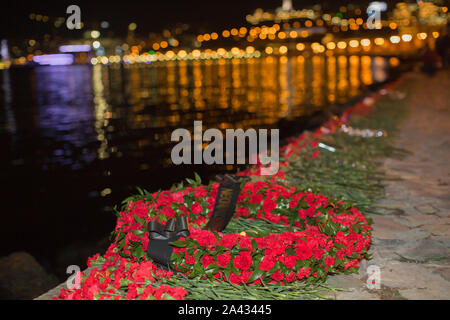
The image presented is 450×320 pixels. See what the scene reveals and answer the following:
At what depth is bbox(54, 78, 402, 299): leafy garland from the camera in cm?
423

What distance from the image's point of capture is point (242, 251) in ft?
14.4

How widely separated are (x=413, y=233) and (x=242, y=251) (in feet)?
8.33

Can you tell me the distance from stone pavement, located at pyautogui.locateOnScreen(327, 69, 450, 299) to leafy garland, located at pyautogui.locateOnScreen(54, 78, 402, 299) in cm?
29

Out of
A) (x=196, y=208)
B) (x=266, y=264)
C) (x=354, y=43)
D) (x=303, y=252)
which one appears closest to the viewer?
(x=266, y=264)

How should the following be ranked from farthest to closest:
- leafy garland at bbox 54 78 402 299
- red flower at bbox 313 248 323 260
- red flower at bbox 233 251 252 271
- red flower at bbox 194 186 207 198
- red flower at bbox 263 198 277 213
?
1. red flower at bbox 194 186 207 198
2. red flower at bbox 263 198 277 213
3. red flower at bbox 313 248 323 260
4. red flower at bbox 233 251 252 271
5. leafy garland at bbox 54 78 402 299

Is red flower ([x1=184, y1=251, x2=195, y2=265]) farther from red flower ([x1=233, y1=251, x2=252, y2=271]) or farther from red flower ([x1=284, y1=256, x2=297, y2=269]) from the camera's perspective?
red flower ([x1=284, y1=256, x2=297, y2=269])

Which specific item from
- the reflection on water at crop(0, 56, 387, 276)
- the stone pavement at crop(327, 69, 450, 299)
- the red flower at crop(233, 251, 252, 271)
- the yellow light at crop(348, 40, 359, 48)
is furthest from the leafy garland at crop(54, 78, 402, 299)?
the yellow light at crop(348, 40, 359, 48)

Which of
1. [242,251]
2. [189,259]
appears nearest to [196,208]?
[189,259]

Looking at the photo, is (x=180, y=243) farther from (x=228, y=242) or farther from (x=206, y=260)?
(x=228, y=242)

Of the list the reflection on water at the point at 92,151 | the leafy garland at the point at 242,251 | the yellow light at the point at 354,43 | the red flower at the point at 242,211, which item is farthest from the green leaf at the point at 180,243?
the yellow light at the point at 354,43

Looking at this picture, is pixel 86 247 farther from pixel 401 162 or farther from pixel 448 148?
pixel 448 148

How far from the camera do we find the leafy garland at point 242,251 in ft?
13.9

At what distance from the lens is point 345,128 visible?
1271 centimetres
